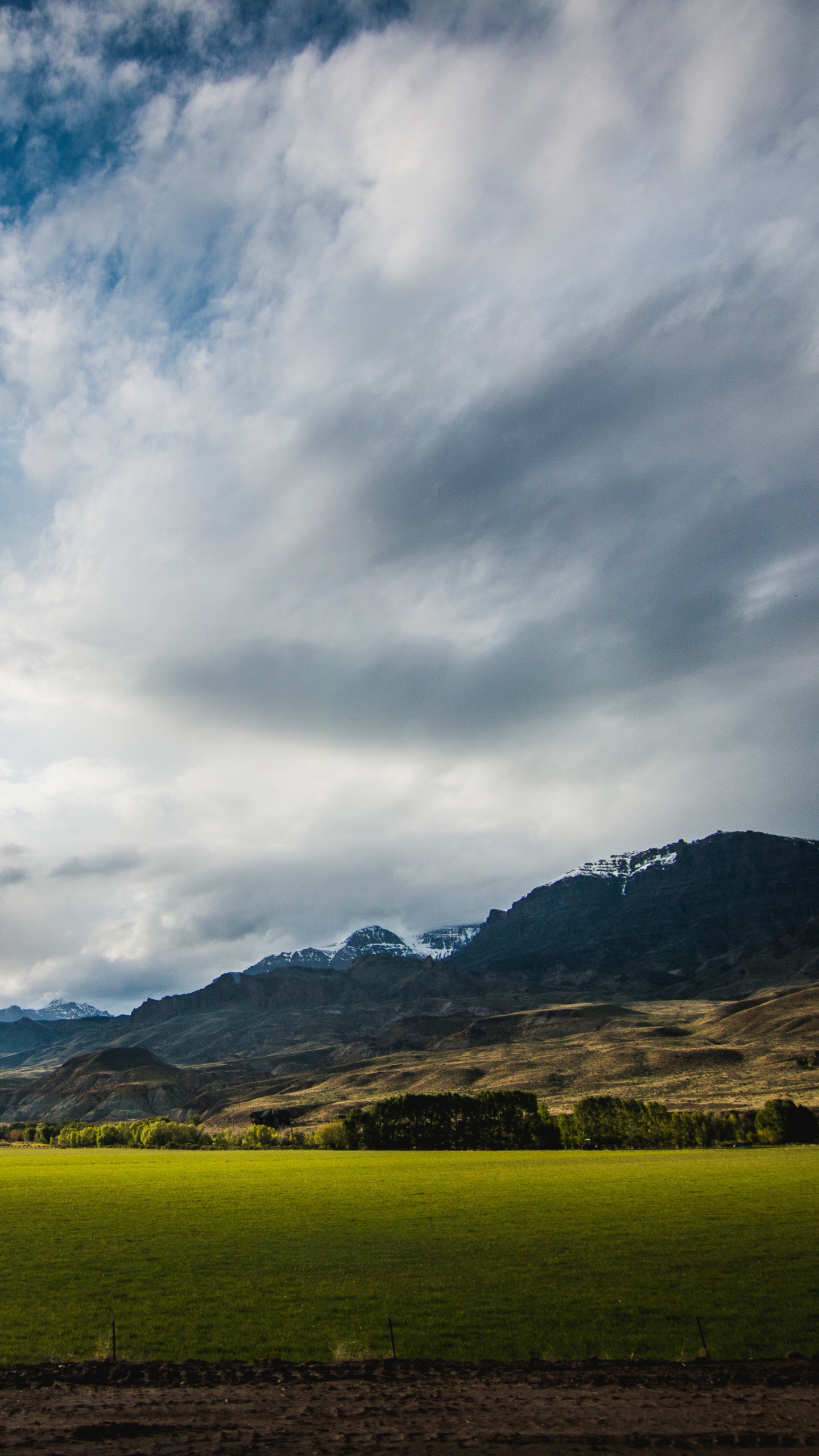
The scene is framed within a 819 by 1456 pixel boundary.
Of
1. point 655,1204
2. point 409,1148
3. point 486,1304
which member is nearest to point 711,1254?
point 486,1304

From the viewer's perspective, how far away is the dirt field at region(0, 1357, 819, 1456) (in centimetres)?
1839

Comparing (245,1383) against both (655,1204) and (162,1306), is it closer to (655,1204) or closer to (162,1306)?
(162,1306)

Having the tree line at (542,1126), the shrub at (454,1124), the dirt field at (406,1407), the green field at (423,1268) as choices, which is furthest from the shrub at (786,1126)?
the dirt field at (406,1407)

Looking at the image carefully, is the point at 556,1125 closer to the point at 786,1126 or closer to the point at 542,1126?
the point at 542,1126

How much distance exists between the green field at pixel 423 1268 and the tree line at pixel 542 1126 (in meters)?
51.8

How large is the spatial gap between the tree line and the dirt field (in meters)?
106

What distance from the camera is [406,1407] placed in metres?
20.5

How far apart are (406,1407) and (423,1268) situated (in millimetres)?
16718

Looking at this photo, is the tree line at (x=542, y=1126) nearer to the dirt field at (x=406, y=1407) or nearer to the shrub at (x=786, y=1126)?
the shrub at (x=786, y=1126)

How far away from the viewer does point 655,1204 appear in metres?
52.1

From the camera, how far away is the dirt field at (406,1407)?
18391 mm

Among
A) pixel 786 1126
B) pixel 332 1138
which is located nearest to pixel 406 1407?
pixel 786 1126

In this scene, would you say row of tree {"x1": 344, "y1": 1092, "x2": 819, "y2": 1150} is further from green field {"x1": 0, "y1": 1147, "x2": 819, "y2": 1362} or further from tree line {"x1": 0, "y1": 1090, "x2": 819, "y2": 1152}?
green field {"x1": 0, "y1": 1147, "x2": 819, "y2": 1362}

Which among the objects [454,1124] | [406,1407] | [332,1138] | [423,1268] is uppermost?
[406,1407]
